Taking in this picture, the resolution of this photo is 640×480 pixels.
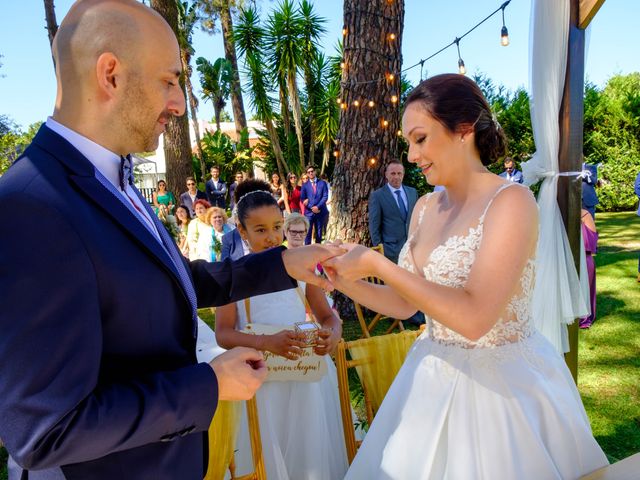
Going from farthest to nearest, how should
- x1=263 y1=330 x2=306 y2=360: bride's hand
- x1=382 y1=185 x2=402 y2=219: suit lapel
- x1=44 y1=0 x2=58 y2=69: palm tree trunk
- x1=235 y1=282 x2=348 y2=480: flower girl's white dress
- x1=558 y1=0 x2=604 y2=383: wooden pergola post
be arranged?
x1=44 y1=0 x2=58 y2=69: palm tree trunk → x1=382 y1=185 x2=402 y2=219: suit lapel → x1=558 y1=0 x2=604 y2=383: wooden pergola post → x1=235 y1=282 x2=348 y2=480: flower girl's white dress → x1=263 y1=330 x2=306 y2=360: bride's hand

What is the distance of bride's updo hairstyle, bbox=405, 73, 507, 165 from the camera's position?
1.93m

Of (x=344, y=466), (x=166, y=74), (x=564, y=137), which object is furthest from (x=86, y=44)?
(x=564, y=137)

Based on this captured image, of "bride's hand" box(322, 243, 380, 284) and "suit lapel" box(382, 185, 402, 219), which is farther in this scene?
"suit lapel" box(382, 185, 402, 219)

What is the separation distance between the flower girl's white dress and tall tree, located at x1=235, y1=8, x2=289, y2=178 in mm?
16934

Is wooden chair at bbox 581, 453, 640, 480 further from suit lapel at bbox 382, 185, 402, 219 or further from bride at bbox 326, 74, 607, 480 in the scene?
suit lapel at bbox 382, 185, 402, 219

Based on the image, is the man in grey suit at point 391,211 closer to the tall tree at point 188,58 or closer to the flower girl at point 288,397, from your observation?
the flower girl at point 288,397

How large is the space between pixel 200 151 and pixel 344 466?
2126 cm

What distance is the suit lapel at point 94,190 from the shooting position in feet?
3.59

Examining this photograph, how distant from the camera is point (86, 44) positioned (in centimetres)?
114

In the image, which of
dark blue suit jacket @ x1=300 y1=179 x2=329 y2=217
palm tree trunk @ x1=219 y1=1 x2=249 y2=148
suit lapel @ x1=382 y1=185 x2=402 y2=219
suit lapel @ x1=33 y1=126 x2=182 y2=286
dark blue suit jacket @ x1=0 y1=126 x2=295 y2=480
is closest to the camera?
dark blue suit jacket @ x1=0 y1=126 x2=295 y2=480

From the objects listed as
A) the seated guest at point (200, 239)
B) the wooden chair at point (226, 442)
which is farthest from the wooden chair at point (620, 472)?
the seated guest at point (200, 239)

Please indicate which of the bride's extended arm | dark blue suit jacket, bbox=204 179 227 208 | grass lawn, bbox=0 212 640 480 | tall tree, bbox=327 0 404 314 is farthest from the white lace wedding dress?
dark blue suit jacket, bbox=204 179 227 208

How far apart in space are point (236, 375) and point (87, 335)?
355mm

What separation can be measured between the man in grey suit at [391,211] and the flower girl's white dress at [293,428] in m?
3.72
